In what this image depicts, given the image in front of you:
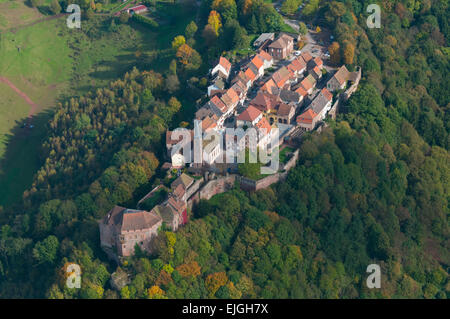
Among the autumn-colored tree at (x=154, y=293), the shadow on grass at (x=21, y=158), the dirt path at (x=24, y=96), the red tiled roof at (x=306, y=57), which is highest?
the red tiled roof at (x=306, y=57)

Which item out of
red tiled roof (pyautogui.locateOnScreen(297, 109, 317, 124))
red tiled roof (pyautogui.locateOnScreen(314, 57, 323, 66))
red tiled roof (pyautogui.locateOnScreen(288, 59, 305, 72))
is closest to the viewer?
red tiled roof (pyautogui.locateOnScreen(297, 109, 317, 124))

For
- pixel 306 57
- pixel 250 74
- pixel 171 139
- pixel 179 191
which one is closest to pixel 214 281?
pixel 179 191

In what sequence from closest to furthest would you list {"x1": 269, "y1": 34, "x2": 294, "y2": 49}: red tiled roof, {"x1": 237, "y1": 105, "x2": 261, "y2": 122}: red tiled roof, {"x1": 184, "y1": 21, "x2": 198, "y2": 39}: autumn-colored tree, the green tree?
the green tree → {"x1": 237, "y1": 105, "x2": 261, "y2": 122}: red tiled roof → {"x1": 269, "y1": 34, "x2": 294, "y2": 49}: red tiled roof → {"x1": 184, "y1": 21, "x2": 198, "y2": 39}: autumn-colored tree

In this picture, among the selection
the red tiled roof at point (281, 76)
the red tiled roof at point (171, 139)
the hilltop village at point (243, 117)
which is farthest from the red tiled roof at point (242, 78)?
the red tiled roof at point (171, 139)

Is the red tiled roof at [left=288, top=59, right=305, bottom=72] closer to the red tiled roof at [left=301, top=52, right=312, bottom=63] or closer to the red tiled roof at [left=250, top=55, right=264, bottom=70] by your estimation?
the red tiled roof at [left=301, top=52, right=312, bottom=63]

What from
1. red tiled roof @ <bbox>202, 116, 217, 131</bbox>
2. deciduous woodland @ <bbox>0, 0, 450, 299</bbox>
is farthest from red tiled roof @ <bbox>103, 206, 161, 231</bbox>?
red tiled roof @ <bbox>202, 116, 217, 131</bbox>

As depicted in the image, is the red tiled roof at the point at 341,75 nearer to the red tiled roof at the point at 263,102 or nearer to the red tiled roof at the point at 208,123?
the red tiled roof at the point at 263,102

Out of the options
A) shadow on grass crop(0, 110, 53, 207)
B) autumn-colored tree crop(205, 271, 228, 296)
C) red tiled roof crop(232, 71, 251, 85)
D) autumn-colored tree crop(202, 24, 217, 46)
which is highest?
red tiled roof crop(232, 71, 251, 85)
